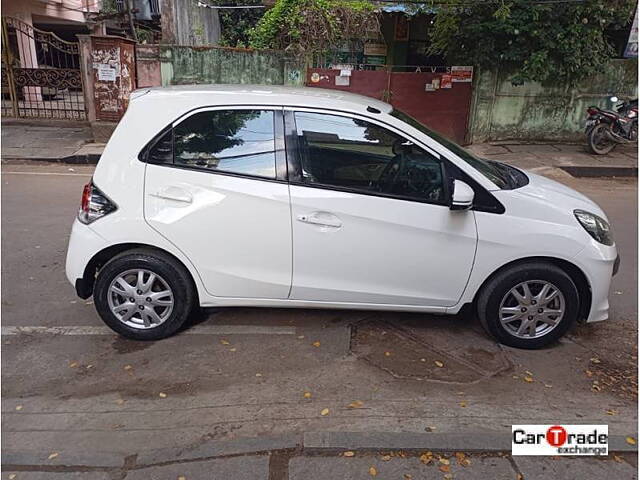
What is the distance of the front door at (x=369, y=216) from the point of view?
11.2 ft

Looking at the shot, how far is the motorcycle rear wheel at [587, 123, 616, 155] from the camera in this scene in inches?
432

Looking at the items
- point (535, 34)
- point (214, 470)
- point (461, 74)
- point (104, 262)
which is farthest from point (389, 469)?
point (461, 74)

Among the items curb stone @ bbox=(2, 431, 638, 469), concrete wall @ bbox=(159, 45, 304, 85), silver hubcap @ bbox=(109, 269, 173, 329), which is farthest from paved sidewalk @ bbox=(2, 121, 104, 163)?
curb stone @ bbox=(2, 431, 638, 469)

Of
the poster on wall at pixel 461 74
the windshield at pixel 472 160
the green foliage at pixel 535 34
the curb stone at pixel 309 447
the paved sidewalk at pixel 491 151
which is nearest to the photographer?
the curb stone at pixel 309 447

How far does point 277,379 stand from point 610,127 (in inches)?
414

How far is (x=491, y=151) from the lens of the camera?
11.8 meters

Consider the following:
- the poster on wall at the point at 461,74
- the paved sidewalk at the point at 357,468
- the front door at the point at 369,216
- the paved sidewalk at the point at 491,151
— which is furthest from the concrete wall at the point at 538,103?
the paved sidewalk at the point at 357,468

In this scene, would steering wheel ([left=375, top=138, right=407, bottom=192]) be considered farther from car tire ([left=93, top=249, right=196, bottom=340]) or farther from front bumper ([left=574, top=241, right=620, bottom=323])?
car tire ([left=93, top=249, right=196, bottom=340])

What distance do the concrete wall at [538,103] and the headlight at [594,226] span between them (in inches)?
362

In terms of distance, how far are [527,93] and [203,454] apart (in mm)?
11883

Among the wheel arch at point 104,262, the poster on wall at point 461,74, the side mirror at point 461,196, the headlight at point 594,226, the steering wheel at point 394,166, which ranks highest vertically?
the poster on wall at point 461,74

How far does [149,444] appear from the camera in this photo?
271cm

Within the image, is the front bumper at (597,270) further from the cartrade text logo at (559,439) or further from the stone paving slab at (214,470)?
the stone paving slab at (214,470)

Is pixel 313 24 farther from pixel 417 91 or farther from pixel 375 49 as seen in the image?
pixel 375 49
